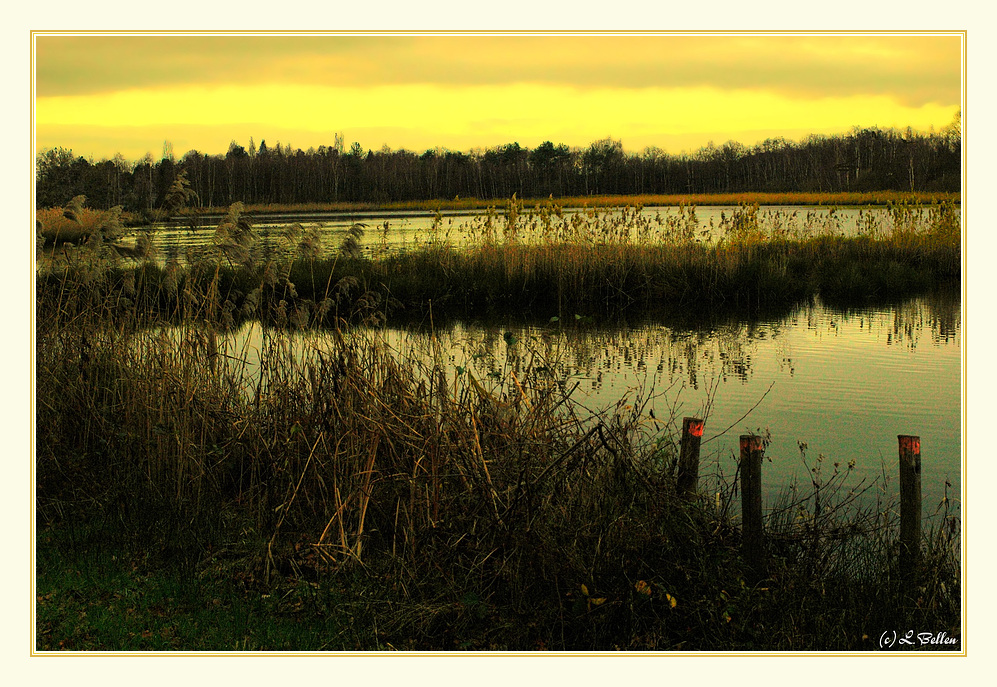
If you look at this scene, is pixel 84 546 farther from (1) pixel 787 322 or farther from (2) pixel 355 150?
(1) pixel 787 322

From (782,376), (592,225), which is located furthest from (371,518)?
(592,225)

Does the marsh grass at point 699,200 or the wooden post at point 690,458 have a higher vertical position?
the marsh grass at point 699,200

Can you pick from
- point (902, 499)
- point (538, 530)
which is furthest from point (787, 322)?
point (538, 530)

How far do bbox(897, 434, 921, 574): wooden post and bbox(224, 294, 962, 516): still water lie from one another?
32.6 inches

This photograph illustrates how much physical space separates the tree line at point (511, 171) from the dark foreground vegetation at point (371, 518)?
4.20 ft

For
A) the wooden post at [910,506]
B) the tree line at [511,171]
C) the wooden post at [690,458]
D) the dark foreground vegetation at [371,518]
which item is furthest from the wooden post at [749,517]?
the tree line at [511,171]

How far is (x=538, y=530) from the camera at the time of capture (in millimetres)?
3906

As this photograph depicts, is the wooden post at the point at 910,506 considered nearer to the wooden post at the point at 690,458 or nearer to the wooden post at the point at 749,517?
the wooden post at the point at 749,517

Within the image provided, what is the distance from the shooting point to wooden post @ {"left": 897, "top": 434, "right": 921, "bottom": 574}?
4.16 metres

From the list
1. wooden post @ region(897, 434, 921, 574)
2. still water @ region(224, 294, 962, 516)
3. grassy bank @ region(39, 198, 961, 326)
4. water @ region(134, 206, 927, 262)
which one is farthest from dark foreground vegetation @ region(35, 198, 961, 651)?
water @ region(134, 206, 927, 262)

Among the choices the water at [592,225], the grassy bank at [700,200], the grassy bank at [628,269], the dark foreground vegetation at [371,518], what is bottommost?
the dark foreground vegetation at [371,518]

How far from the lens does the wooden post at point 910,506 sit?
4.16 m

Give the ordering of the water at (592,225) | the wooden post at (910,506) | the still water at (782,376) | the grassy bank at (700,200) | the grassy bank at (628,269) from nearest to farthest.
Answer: the wooden post at (910,506)
the still water at (782,376)
the grassy bank at (628,269)
the water at (592,225)
the grassy bank at (700,200)

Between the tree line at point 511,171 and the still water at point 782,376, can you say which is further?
the tree line at point 511,171
